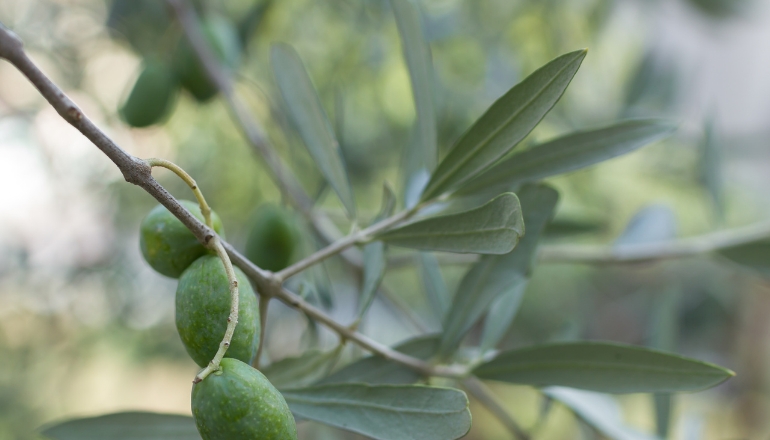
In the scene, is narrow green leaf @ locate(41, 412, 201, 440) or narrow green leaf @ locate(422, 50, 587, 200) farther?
narrow green leaf @ locate(41, 412, 201, 440)

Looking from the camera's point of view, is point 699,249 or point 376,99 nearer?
point 699,249

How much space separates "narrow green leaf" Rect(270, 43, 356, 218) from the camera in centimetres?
77

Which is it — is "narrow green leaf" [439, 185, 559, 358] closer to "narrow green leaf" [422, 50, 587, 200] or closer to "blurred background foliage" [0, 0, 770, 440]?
"narrow green leaf" [422, 50, 587, 200]

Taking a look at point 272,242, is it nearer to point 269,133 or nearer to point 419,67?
point 419,67

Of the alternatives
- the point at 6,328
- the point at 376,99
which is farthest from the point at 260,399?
the point at 6,328

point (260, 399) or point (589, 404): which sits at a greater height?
point (589, 404)

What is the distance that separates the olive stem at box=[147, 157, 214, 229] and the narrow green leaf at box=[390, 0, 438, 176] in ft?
1.06

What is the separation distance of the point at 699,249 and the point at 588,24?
1151 mm

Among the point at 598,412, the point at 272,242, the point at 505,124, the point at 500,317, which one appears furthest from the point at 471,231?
the point at 598,412

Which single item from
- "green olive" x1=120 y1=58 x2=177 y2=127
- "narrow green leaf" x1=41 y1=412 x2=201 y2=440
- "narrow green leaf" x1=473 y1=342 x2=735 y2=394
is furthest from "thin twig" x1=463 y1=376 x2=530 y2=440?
"green olive" x1=120 y1=58 x2=177 y2=127

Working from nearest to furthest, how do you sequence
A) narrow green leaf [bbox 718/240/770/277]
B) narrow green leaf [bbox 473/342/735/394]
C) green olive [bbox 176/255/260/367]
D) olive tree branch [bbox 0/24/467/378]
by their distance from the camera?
1. olive tree branch [bbox 0/24/467/378]
2. green olive [bbox 176/255/260/367]
3. narrow green leaf [bbox 473/342/735/394]
4. narrow green leaf [bbox 718/240/770/277]

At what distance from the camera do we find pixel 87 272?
2461 mm

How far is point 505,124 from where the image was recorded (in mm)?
611

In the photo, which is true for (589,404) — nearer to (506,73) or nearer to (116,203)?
(506,73)
